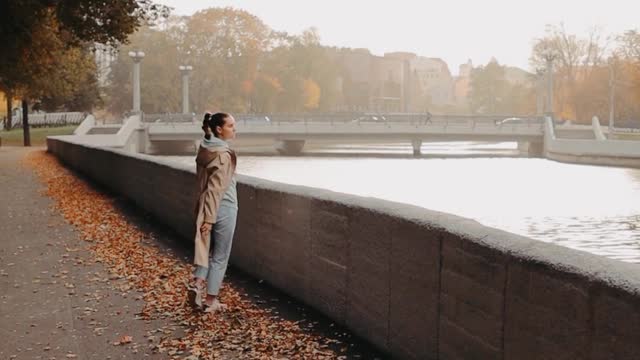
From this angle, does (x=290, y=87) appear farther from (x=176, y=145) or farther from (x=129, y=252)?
(x=129, y=252)

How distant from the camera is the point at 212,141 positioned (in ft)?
24.8

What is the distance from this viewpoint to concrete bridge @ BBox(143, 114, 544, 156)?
2788 inches

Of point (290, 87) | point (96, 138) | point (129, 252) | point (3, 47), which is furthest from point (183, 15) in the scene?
point (129, 252)

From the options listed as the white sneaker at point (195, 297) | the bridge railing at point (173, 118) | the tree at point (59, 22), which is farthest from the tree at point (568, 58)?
the white sneaker at point (195, 297)

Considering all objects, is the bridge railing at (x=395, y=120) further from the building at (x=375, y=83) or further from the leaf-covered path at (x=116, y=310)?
the building at (x=375, y=83)

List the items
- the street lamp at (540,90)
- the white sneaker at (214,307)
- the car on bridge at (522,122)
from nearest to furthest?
the white sneaker at (214,307)
the car on bridge at (522,122)
the street lamp at (540,90)

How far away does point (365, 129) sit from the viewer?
70.6 metres

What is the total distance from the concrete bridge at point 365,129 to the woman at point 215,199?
63.0 metres

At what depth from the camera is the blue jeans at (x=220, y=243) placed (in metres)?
7.69

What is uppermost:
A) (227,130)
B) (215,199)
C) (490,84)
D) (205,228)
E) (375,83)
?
(375,83)

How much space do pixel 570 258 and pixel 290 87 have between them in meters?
98.1

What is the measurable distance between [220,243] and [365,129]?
63.2 m

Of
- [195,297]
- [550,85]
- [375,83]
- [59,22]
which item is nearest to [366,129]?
[550,85]

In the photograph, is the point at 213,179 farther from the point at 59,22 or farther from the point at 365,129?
the point at 365,129
